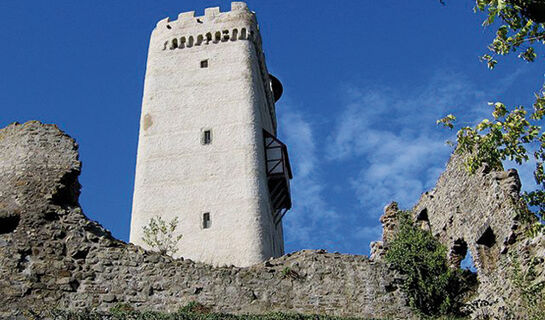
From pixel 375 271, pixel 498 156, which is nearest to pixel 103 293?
pixel 375 271

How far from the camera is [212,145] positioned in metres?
A: 24.2

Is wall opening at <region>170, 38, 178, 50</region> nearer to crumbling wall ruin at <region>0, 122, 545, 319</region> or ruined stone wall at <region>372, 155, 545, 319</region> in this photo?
ruined stone wall at <region>372, 155, 545, 319</region>

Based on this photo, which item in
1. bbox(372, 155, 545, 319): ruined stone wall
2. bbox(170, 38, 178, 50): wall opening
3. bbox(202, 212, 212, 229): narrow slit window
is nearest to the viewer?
bbox(372, 155, 545, 319): ruined stone wall

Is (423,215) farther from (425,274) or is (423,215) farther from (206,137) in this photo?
(206,137)

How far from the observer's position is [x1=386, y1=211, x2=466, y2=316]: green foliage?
14.7m

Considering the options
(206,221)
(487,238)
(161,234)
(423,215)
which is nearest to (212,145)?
(206,221)

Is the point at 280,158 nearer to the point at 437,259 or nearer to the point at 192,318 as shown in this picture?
the point at 437,259

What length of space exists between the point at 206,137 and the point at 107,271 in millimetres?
11600

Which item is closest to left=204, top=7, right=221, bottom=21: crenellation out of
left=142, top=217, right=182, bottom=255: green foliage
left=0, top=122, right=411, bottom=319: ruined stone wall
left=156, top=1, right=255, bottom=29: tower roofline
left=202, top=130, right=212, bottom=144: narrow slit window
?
left=156, top=1, right=255, bottom=29: tower roofline

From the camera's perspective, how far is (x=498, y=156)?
38.8 feet

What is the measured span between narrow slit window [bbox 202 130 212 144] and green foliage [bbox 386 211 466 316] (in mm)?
9165

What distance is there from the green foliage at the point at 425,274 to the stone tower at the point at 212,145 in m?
5.93

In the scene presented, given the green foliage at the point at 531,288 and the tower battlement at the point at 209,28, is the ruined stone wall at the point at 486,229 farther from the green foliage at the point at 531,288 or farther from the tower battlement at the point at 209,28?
the tower battlement at the point at 209,28

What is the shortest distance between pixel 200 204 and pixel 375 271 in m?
9.28
